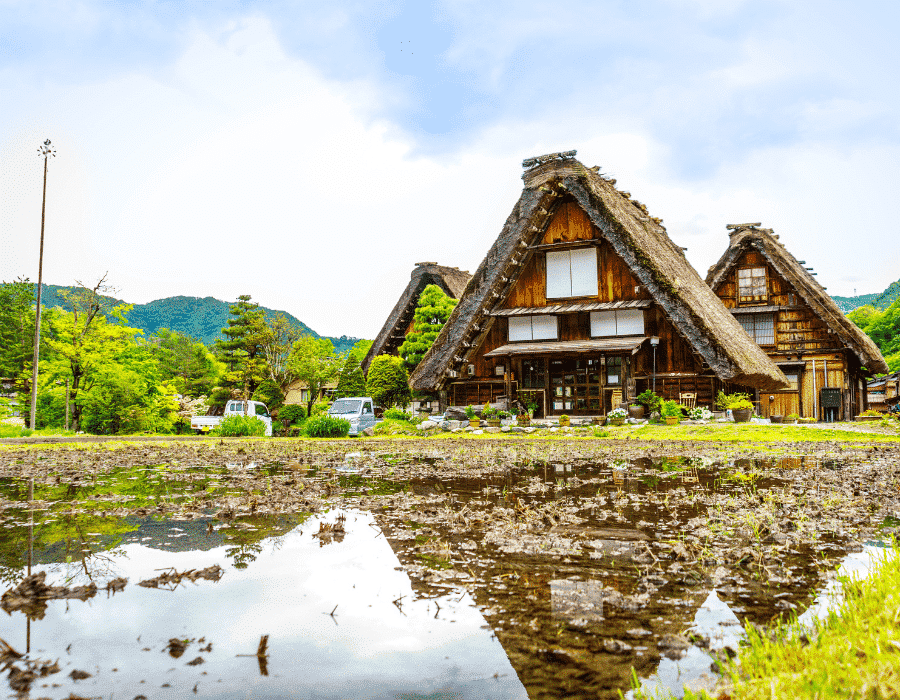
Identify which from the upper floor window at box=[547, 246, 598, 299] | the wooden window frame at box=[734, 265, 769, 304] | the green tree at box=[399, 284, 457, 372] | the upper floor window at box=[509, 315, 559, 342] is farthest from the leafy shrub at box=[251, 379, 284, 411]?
the wooden window frame at box=[734, 265, 769, 304]

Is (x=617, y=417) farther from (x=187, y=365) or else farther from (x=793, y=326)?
(x=187, y=365)

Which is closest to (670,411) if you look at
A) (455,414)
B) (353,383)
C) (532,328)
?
(532,328)

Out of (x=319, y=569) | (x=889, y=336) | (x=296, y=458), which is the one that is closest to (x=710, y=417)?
(x=296, y=458)

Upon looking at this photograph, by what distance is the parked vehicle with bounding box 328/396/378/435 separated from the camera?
27344 mm

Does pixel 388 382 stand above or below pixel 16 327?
below

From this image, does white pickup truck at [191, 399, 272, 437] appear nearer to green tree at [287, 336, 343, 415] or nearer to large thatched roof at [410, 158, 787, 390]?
large thatched roof at [410, 158, 787, 390]

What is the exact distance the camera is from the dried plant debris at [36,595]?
3.42 meters

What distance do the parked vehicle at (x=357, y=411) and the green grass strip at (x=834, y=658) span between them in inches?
975

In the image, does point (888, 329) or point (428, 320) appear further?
point (888, 329)

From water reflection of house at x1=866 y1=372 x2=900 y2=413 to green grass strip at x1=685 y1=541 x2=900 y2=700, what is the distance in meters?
45.2

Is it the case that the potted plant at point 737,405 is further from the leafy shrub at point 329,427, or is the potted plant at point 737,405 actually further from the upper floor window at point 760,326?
the leafy shrub at point 329,427

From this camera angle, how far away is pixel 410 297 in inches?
1462

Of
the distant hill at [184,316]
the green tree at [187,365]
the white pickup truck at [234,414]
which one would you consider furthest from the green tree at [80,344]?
the distant hill at [184,316]

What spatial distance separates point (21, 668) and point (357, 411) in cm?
2545
